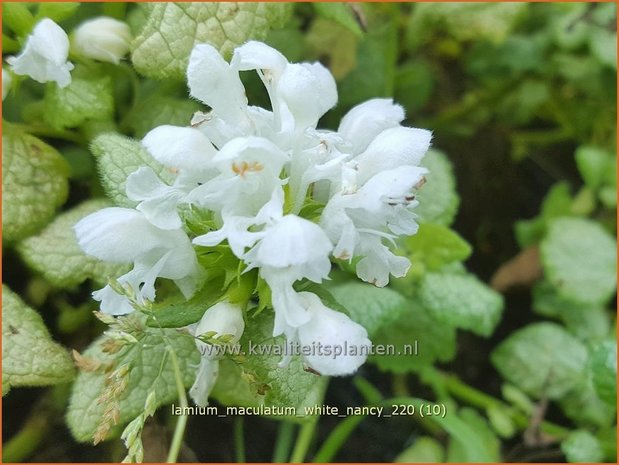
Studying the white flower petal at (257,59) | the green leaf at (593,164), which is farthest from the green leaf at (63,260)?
the green leaf at (593,164)

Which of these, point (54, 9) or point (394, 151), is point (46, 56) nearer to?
point (54, 9)

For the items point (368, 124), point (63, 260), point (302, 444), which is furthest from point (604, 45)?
point (63, 260)

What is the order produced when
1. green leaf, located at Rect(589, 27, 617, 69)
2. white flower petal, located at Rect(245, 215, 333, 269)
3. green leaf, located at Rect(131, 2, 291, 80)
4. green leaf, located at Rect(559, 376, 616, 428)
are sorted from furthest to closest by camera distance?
green leaf, located at Rect(589, 27, 617, 69)
green leaf, located at Rect(559, 376, 616, 428)
green leaf, located at Rect(131, 2, 291, 80)
white flower petal, located at Rect(245, 215, 333, 269)

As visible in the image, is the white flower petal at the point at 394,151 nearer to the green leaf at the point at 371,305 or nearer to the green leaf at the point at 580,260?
the green leaf at the point at 371,305

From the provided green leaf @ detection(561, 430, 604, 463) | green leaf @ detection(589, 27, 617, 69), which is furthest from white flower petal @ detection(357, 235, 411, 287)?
green leaf @ detection(589, 27, 617, 69)

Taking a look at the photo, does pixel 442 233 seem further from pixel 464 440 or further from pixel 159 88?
pixel 159 88

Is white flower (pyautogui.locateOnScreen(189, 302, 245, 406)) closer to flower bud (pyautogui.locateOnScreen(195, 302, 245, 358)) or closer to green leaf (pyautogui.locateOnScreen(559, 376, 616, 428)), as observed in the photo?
flower bud (pyautogui.locateOnScreen(195, 302, 245, 358))
